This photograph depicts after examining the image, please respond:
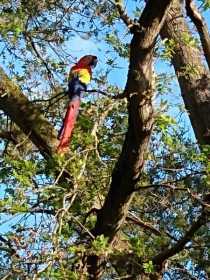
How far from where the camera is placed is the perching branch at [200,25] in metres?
5.08

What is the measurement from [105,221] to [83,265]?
594 millimetres

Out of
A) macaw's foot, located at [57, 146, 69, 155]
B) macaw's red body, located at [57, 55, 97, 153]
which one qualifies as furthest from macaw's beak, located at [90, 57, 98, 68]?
macaw's foot, located at [57, 146, 69, 155]

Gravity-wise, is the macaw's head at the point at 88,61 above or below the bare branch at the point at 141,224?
above

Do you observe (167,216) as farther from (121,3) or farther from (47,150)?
(121,3)

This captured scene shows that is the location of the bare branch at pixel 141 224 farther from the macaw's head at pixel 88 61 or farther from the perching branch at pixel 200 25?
the perching branch at pixel 200 25

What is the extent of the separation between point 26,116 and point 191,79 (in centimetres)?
153

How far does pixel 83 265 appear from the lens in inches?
154

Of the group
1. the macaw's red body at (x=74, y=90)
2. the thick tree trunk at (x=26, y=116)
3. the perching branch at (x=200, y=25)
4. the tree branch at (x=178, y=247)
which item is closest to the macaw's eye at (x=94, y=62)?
the macaw's red body at (x=74, y=90)

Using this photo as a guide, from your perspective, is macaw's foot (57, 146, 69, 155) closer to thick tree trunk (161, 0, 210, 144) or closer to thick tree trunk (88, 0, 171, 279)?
thick tree trunk (88, 0, 171, 279)

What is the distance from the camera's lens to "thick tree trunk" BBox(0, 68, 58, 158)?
5.05 m

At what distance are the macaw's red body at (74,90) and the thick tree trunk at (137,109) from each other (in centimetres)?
41

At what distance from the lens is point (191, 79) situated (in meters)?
5.83

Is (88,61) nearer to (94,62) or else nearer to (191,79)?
(94,62)

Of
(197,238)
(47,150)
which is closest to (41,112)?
(47,150)
